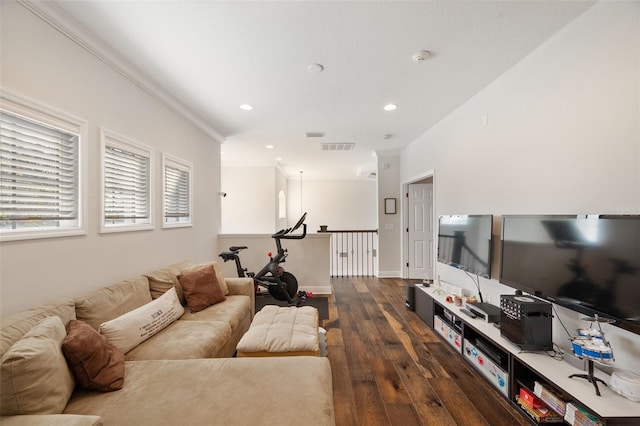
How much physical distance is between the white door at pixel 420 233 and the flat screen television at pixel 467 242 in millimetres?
1936

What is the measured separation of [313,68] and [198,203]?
263cm

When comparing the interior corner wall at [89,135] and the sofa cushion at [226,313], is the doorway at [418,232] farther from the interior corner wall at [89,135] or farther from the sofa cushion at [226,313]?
the interior corner wall at [89,135]

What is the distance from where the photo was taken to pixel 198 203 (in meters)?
3.82

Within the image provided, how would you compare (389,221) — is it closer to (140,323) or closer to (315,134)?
(315,134)

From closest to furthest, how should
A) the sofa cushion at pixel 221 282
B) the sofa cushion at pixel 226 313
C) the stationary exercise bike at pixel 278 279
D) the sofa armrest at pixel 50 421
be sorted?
the sofa armrest at pixel 50 421 → the sofa cushion at pixel 226 313 → the sofa cushion at pixel 221 282 → the stationary exercise bike at pixel 278 279

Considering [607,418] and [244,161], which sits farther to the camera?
[244,161]

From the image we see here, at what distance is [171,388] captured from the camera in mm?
1303

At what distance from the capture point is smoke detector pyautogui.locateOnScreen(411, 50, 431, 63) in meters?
2.15

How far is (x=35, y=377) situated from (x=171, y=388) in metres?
0.54

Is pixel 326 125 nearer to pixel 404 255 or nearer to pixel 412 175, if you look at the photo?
pixel 412 175

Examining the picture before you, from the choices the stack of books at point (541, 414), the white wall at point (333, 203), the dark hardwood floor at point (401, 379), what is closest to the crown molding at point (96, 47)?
the dark hardwood floor at point (401, 379)

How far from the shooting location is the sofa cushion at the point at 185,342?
171cm

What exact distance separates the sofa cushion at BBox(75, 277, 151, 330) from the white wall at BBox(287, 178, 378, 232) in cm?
735

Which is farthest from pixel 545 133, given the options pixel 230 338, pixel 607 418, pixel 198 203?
pixel 198 203
